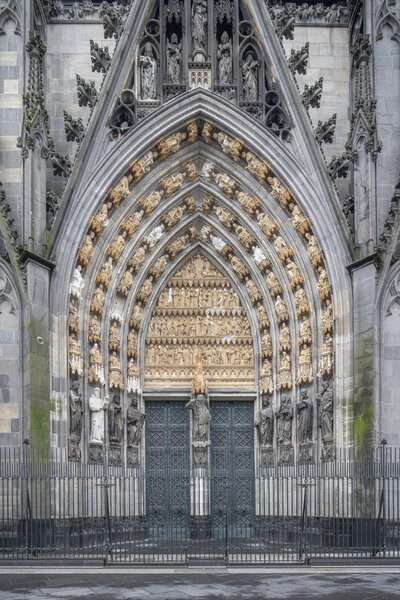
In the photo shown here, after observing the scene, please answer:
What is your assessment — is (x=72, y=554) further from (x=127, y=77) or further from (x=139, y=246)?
(x=127, y=77)

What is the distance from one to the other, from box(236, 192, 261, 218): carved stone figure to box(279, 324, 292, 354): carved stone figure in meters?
2.53

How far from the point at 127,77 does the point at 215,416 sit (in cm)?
734

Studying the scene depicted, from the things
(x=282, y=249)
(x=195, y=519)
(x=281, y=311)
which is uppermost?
(x=282, y=249)

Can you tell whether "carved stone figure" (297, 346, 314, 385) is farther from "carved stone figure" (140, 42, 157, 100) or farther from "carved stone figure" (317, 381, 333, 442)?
"carved stone figure" (140, 42, 157, 100)

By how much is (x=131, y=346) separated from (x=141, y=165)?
3.81 m

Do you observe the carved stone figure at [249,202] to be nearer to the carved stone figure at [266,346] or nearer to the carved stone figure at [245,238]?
the carved stone figure at [245,238]

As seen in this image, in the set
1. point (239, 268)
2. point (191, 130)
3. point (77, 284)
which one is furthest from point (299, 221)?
point (77, 284)

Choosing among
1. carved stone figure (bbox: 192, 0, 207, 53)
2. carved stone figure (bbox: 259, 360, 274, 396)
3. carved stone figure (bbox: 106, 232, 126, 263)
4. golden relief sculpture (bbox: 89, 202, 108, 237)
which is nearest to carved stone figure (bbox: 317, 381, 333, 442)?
carved stone figure (bbox: 259, 360, 274, 396)

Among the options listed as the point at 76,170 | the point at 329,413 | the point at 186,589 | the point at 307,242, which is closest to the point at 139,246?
the point at 76,170

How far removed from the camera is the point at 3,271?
648 inches

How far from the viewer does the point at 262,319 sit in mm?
19453

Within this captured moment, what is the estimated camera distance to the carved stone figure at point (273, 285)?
19062 millimetres

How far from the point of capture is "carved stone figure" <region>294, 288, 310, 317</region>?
60.1 feet

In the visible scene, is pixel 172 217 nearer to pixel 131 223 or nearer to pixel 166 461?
pixel 131 223
